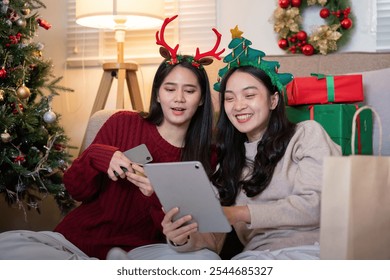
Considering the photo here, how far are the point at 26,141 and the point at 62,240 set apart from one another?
0.89 m

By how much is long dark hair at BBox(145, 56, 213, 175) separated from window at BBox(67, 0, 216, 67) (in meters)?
1.56

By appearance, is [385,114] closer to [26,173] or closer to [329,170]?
[329,170]

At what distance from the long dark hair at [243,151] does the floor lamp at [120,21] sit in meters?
1.31

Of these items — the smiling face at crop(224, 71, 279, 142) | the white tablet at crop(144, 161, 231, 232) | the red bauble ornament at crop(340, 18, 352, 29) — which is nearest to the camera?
the white tablet at crop(144, 161, 231, 232)

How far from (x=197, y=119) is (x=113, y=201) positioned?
16.2 inches

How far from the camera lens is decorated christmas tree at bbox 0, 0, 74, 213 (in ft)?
8.42

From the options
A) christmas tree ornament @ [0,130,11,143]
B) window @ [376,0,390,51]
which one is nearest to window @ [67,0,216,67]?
window @ [376,0,390,51]

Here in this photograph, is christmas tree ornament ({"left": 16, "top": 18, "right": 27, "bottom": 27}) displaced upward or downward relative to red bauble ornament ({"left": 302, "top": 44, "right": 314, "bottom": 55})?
upward

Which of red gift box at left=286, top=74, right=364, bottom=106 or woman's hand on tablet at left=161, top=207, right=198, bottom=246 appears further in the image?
red gift box at left=286, top=74, right=364, bottom=106

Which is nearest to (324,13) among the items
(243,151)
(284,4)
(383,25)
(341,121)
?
(284,4)

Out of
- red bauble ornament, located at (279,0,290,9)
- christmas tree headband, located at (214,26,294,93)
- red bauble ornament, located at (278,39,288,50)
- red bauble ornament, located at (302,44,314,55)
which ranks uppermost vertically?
red bauble ornament, located at (279,0,290,9)

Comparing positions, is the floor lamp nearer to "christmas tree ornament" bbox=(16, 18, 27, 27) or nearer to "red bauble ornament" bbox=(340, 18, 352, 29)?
"christmas tree ornament" bbox=(16, 18, 27, 27)

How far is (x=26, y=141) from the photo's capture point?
104 inches
